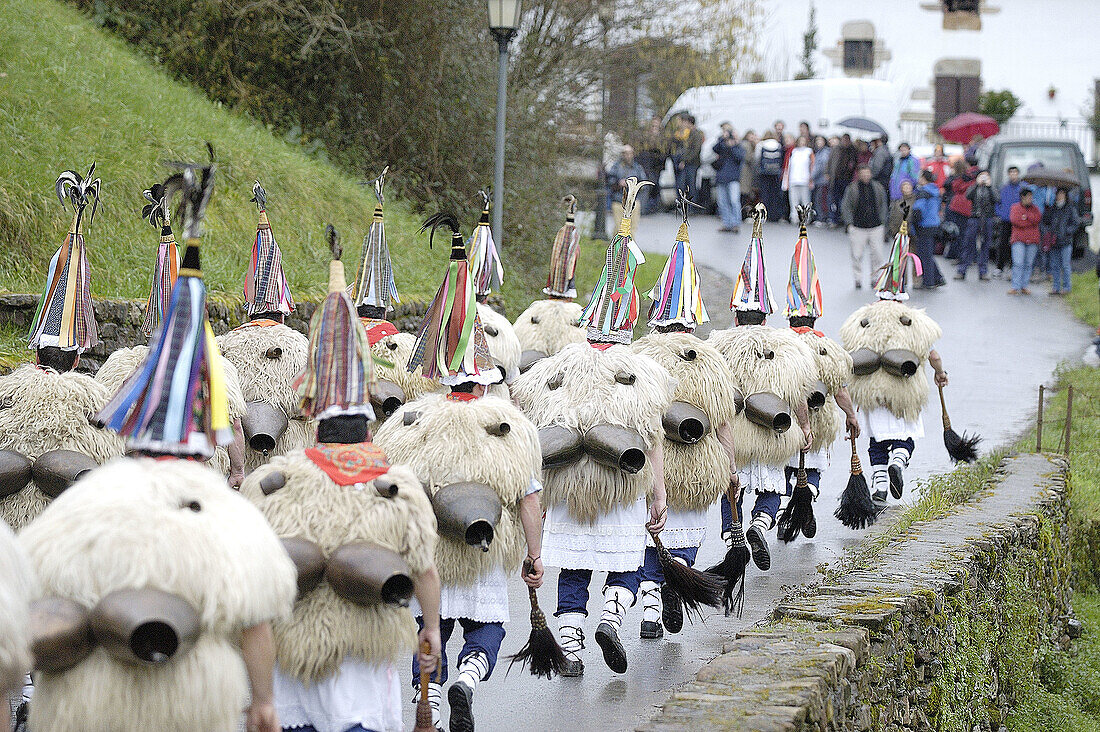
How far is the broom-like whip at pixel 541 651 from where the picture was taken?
19.3 ft

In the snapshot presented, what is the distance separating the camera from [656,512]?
655cm

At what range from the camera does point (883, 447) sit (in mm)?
10750

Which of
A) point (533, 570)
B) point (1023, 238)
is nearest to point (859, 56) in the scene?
point (1023, 238)

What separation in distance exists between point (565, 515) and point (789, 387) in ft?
7.67

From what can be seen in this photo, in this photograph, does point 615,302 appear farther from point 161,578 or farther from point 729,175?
point 729,175

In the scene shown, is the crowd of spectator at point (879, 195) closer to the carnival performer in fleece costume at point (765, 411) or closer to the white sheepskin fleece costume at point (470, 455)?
the carnival performer in fleece costume at point (765, 411)

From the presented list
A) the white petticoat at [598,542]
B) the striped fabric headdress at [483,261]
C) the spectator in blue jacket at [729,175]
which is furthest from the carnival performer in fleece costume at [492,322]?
the spectator in blue jacket at [729,175]

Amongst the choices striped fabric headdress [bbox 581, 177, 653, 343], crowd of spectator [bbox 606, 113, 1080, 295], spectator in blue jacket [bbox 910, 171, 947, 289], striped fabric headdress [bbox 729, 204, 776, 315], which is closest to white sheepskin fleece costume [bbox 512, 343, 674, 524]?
striped fabric headdress [bbox 581, 177, 653, 343]

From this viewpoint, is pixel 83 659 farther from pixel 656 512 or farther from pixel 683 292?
pixel 683 292

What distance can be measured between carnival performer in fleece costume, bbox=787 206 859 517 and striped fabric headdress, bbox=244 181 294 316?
3.52 meters

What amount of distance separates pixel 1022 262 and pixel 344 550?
19430 mm

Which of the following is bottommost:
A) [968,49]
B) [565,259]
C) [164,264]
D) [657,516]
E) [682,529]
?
[682,529]

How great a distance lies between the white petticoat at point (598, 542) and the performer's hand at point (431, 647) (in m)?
1.97

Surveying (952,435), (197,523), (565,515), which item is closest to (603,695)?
(565,515)
